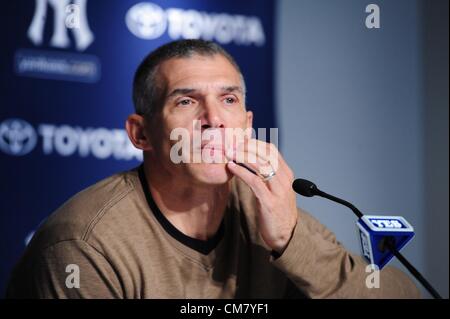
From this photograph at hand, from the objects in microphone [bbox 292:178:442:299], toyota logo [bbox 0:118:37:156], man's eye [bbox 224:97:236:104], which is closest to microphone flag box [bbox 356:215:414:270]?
microphone [bbox 292:178:442:299]

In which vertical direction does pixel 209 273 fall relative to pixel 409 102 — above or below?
below

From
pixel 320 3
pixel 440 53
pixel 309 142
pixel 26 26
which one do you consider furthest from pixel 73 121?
pixel 440 53

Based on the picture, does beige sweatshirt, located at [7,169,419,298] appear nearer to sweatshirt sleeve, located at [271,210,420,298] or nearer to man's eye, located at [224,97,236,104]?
sweatshirt sleeve, located at [271,210,420,298]

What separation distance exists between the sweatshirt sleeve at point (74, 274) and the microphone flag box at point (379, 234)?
0.51m

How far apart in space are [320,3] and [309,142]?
1.55 ft

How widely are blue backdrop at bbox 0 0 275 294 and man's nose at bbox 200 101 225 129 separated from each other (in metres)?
0.55

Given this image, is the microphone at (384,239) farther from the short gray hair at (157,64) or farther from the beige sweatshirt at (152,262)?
the short gray hair at (157,64)

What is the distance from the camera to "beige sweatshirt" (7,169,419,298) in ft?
3.61

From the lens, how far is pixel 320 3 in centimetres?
181

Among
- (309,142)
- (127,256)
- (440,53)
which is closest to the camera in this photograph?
(127,256)

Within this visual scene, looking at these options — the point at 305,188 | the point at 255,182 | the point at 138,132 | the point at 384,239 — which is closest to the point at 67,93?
the point at 138,132

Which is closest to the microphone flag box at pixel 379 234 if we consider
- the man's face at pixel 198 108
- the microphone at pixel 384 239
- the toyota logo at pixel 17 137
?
the microphone at pixel 384 239

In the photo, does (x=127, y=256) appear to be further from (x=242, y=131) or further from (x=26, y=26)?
(x=26, y=26)

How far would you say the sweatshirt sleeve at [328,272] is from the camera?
3.80 ft
